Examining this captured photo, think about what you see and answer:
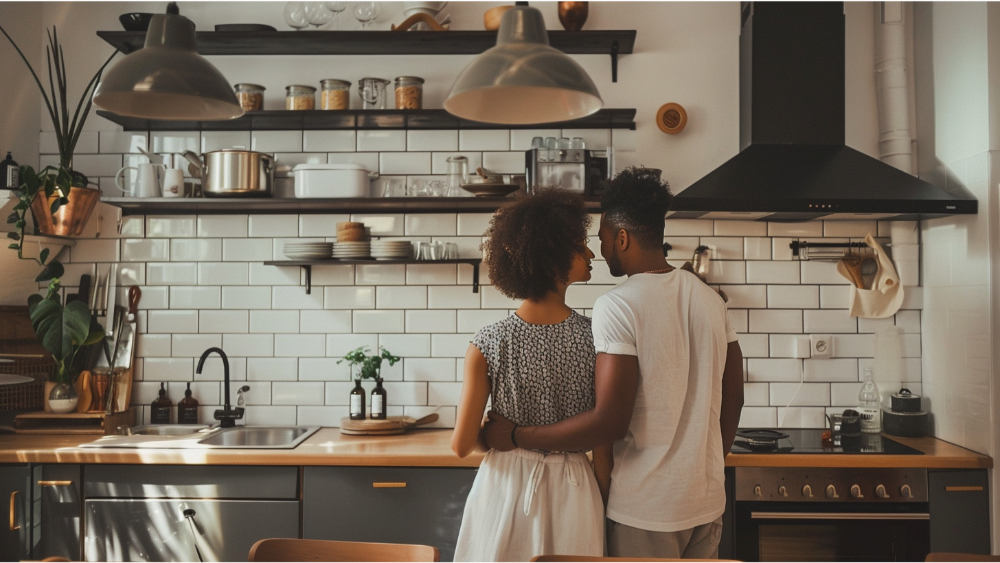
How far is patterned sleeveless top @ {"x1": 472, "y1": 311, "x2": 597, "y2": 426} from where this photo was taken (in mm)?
1689

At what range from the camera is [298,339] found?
3287 mm

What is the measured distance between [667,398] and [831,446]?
1460mm

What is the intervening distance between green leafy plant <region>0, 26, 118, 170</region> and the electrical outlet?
3185 millimetres

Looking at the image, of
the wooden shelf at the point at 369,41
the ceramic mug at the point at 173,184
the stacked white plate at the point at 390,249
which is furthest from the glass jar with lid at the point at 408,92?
the ceramic mug at the point at 173,184

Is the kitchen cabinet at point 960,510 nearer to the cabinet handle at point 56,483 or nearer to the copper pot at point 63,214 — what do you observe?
the cabinet handle at point 56,483

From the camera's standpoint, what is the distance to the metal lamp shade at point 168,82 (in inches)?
68.2

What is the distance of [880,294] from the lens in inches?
125

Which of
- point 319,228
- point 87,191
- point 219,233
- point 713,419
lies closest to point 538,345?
point 713,419

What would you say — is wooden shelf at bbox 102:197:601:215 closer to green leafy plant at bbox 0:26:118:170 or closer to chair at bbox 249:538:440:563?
green leafy plant at bbox 0:26:118:170

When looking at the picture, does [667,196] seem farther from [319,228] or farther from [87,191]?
[87,191]

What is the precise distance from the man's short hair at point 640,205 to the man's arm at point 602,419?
1.00ft

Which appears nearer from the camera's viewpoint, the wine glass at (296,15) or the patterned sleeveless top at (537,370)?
the patterned sleeveless top at (537,370)

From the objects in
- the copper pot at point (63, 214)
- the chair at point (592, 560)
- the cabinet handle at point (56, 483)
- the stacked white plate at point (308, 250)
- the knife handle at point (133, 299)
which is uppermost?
the copper pot at point (63, 214)

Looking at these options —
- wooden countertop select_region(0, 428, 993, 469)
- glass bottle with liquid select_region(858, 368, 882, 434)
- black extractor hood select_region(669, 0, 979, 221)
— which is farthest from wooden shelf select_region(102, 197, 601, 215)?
glass bottle with liquid select_region(858, 368, 882, 434)
